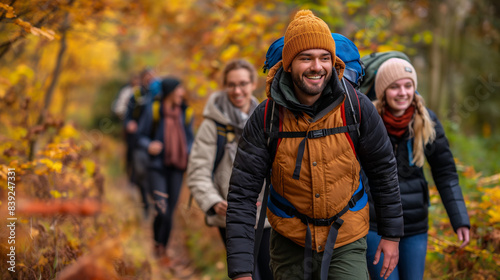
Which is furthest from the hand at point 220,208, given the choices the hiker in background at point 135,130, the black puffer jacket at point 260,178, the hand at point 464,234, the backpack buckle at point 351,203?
the hiker in background at point 135,130


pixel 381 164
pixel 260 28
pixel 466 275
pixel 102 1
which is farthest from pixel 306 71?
pixel 260 28

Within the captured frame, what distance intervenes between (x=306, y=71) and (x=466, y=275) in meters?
2.71

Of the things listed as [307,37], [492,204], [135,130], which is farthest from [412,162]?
[135,130]

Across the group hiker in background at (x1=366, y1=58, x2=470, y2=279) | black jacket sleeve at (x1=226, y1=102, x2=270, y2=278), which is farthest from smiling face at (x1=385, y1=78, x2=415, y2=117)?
black jacket sleeve at (x1=226, y1=102, x2=270, y2=278)

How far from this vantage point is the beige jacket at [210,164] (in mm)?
4047

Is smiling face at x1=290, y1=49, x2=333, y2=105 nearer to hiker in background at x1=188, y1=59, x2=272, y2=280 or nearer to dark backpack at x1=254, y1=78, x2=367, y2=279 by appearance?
dark backpack at x1=254, y1=78, x2=367, y2=279

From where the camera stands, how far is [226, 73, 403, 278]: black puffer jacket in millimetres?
2734

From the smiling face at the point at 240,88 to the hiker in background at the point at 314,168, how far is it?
1427mm

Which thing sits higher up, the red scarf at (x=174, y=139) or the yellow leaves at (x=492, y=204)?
the red scarf at (x=174, y=139)

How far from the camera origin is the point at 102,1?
5309mm

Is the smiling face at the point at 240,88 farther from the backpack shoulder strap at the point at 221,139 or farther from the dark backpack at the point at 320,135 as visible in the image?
the dark backpack at the point at 320,135

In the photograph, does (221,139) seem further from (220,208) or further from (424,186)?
(424,186)

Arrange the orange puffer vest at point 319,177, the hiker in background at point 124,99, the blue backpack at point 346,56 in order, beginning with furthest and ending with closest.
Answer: the hiker in background at point 124,99, the blue backpack at point 346,56, the orange puffer vest at point 319,177

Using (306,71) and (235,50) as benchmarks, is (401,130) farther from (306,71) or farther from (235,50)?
(235,50)
